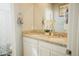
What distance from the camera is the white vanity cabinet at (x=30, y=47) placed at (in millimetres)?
1539

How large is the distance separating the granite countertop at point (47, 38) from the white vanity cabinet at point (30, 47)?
1.9 inches

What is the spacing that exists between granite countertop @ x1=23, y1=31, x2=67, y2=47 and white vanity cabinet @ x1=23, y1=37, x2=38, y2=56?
0.05 m

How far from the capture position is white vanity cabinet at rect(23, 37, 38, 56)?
5.05 feet

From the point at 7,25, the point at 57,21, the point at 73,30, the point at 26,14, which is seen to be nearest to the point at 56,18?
the point at 57,21

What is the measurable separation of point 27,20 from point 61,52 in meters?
0.47

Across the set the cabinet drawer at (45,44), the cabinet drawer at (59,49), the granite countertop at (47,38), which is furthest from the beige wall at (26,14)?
the cabinet drawer at (59,49)

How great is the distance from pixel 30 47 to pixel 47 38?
0.21 m

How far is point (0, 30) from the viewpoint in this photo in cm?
154

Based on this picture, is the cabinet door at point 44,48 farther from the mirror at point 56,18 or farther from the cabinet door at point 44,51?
the mirror at point 56,18

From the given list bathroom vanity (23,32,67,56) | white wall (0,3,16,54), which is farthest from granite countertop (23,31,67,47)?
white wall (0,3,16,54)

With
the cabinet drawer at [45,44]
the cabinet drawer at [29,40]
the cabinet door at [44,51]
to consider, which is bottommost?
the cabinet door at [44,51]

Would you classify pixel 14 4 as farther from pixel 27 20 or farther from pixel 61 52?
pixel 61 52

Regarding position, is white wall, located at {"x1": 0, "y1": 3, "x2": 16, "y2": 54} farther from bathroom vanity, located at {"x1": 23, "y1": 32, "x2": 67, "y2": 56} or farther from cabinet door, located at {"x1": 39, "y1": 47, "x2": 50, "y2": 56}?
cabinet door, located at {"x1": 39, "y1": 47, "x2": 50, "y2": 56}

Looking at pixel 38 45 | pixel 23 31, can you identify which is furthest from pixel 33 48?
pixel 23 31
